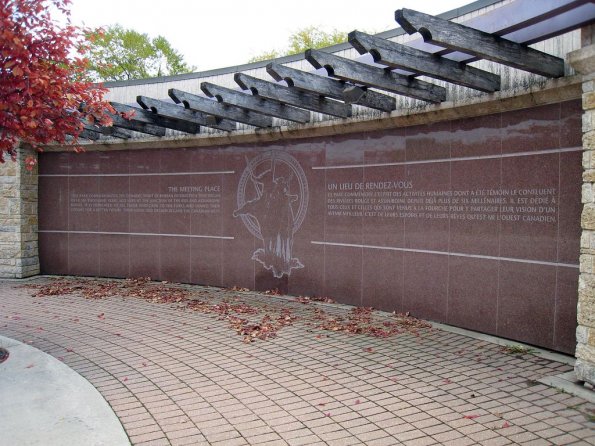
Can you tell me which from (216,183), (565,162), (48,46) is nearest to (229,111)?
(216,183)

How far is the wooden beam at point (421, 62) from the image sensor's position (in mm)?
5332

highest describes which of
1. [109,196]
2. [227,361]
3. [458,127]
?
[458,127]

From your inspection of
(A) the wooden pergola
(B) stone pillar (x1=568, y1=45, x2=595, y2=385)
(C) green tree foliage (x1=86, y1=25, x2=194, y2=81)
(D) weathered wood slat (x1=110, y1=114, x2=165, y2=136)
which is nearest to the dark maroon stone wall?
(D) weathered wood slat (x1=110, y1=114, x2=165, y2=136)

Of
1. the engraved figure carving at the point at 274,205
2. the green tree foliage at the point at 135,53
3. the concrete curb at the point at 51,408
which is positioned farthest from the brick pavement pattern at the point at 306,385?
the green tree foliage at the point at 135,53

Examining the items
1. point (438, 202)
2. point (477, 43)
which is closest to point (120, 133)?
point (438, 202)

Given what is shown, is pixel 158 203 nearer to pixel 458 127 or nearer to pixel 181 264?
pixel 181 264

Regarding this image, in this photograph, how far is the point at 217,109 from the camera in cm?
843

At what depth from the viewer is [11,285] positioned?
10703 mm

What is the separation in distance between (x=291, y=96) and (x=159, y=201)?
4.63 meters

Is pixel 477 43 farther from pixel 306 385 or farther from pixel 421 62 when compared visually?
pixel 306 385

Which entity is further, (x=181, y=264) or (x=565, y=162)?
(x=181, y=264)

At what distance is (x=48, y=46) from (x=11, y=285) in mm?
6832

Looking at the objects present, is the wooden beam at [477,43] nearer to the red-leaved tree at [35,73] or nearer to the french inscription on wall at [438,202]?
the french inscription on wall at [438,202]

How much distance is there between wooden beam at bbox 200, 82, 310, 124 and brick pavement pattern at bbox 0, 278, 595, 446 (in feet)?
10.1
